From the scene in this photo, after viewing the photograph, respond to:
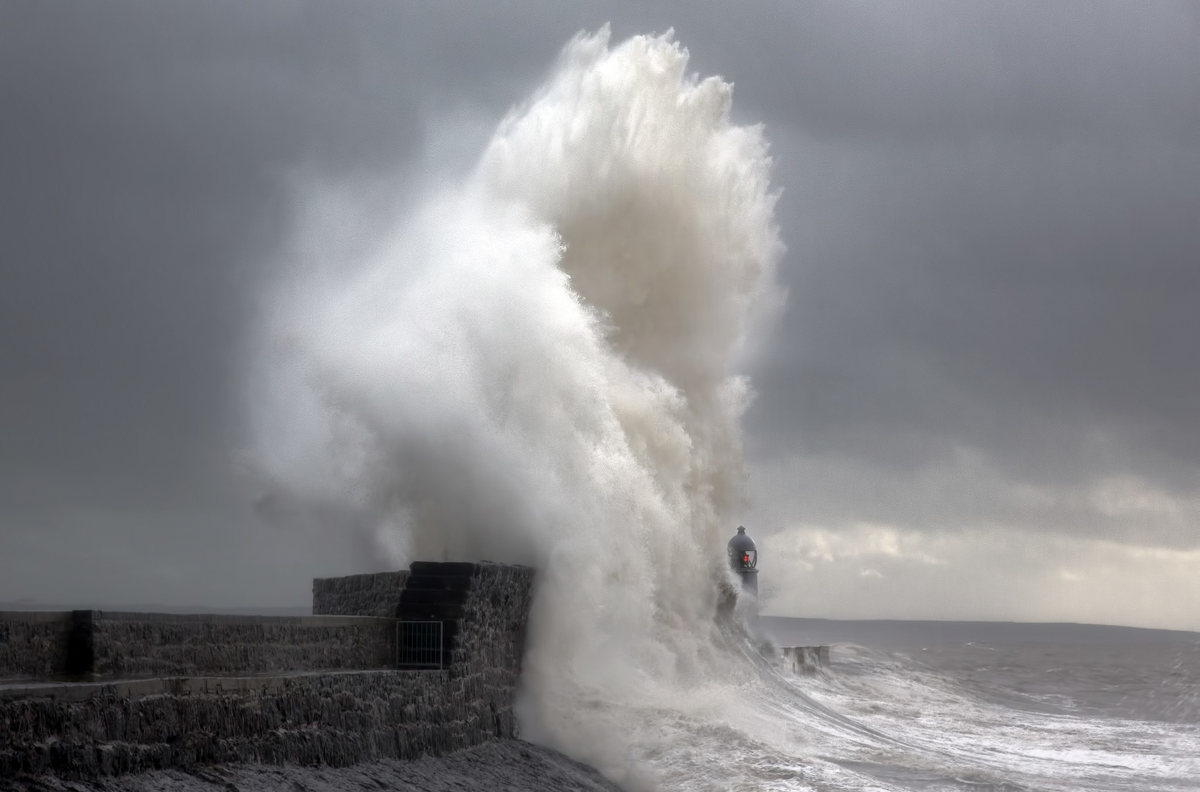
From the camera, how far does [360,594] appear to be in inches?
461

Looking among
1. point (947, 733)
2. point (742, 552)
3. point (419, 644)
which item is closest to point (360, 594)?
point (419, 644)

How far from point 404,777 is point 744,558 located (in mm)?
16021

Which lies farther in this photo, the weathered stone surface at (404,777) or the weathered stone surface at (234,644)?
the weathered stone surface at (234,644)

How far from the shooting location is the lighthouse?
952 inches

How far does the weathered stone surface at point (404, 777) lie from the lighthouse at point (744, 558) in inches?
508

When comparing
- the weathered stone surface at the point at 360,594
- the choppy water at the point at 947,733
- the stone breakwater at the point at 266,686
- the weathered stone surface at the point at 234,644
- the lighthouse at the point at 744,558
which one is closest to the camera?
the stone breakwater at the point at 266,686

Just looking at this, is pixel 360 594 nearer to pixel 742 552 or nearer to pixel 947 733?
pixel 947 733

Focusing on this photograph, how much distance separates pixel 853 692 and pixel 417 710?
15963mm

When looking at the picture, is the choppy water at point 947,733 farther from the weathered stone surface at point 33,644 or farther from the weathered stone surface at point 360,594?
the weathered stone surface at point 33,644

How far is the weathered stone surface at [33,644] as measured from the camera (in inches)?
293

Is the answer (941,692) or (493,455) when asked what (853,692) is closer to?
(941,692)

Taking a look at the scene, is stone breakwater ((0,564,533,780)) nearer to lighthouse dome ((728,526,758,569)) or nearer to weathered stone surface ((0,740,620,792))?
weathered stone surface ((0,740,620,792))

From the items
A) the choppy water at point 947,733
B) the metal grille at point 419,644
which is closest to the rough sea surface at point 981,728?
the choppy water at point 947,733

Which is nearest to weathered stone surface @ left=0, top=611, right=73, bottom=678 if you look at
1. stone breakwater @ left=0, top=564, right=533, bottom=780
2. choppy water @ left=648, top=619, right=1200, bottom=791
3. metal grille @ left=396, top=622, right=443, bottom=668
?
stone breakwater @ left=0, top=564, right=533, bottom=780
